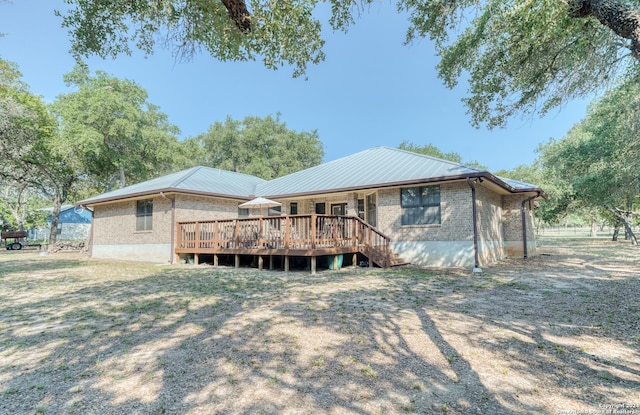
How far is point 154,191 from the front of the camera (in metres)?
13.4

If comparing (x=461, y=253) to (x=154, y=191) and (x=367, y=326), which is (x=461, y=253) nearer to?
(x=367, y=326)

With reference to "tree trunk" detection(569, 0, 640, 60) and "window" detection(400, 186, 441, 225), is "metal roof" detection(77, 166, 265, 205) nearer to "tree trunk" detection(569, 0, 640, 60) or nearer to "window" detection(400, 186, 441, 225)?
"window" detection(400, 186, 441, 225)

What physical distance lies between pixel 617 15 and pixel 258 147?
107ft

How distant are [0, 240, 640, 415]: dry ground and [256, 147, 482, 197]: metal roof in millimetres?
5484

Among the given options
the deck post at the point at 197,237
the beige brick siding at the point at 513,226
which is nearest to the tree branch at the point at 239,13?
the deck post at the point at 197,237

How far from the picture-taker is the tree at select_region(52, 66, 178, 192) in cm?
2025

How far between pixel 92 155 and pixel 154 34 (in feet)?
61.3

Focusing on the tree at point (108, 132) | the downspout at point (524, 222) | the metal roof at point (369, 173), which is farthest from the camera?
the tree at point (108, 132)

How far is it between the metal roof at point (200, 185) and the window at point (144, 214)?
608 mm

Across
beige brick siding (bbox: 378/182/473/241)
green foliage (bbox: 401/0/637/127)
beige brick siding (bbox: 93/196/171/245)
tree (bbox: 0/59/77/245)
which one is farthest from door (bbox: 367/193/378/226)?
tree (bbox: 0/59/77/245)

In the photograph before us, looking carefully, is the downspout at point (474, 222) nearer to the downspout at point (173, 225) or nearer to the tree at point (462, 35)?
the tree at point (462, 35)

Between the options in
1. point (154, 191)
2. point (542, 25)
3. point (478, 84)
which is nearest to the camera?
point (542, 25)

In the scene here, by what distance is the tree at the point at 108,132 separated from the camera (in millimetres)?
20250

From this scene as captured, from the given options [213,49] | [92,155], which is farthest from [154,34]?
[92,155]
